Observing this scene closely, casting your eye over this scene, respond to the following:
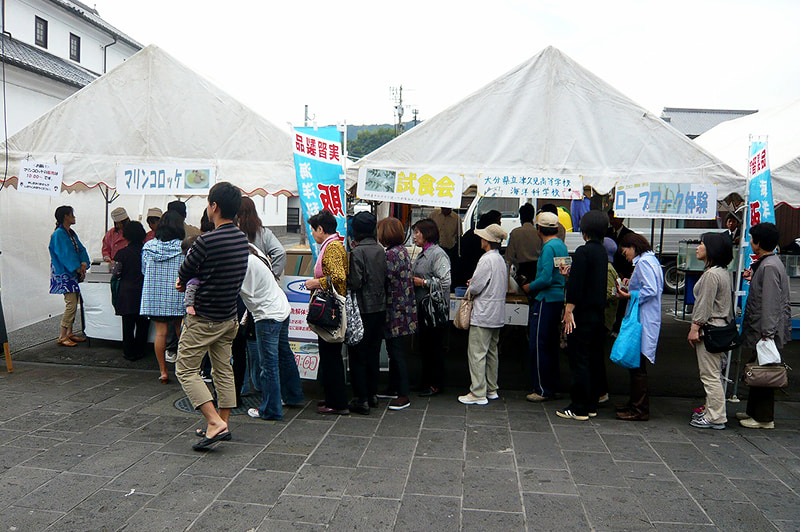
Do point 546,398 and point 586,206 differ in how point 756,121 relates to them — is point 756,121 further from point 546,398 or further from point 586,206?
point 546,398

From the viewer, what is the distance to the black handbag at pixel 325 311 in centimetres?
503

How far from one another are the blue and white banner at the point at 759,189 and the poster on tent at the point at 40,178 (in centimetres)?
690

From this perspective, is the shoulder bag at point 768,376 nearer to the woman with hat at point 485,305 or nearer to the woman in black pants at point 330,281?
the woman with hat at point 485,305

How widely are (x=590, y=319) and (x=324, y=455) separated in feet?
8.27

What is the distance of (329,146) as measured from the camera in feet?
19.5

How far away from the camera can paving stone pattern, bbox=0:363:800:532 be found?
3.56 metres

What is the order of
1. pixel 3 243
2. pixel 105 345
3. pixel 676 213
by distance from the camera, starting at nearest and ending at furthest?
pixel 676 213 → pixel 3 243 → pixel 105 345

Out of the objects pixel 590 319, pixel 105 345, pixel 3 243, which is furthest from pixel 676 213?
pixel 3 243

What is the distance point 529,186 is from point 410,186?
1129mm

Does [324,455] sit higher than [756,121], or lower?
lower

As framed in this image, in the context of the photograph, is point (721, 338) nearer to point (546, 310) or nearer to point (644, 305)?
point (644, 305)

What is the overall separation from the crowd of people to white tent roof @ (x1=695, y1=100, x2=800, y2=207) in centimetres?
83

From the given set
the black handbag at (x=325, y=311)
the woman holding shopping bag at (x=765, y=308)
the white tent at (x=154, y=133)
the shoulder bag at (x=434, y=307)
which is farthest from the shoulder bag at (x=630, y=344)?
the white tent at (x=154, y=133)

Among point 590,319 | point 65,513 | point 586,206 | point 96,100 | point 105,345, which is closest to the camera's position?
point 65,513
